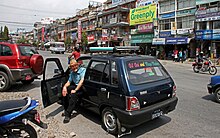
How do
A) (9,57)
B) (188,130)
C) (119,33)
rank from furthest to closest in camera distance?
(119,33) → (9,57) → (188,130)

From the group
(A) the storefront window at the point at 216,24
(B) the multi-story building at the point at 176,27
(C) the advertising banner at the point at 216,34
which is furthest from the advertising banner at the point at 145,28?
(C) the advertising banner at the point at 216,34

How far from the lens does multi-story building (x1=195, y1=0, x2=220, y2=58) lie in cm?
2347

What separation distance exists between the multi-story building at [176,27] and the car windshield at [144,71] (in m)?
23.3

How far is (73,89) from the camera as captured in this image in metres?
4.92

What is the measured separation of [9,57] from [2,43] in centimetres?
71

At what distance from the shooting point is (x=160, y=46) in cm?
3072

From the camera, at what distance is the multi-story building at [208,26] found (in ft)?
77.0

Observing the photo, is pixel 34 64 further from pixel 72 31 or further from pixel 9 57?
pixel 72 31

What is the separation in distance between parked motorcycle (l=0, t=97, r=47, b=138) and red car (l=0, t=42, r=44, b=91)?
425cm

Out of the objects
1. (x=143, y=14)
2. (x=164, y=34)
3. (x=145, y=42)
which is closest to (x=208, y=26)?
(x=164, y=34)

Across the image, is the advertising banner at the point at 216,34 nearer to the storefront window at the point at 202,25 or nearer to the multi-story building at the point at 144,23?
the storefront window at the point at 202,25

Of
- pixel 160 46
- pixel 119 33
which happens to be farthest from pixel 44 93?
pixel 119 33

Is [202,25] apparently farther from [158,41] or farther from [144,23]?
[144,23]

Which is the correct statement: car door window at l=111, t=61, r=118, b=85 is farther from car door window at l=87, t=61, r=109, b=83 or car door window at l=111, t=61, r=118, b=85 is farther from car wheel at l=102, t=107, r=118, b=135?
car wheel at l=102, t=107, r=118, b=135
